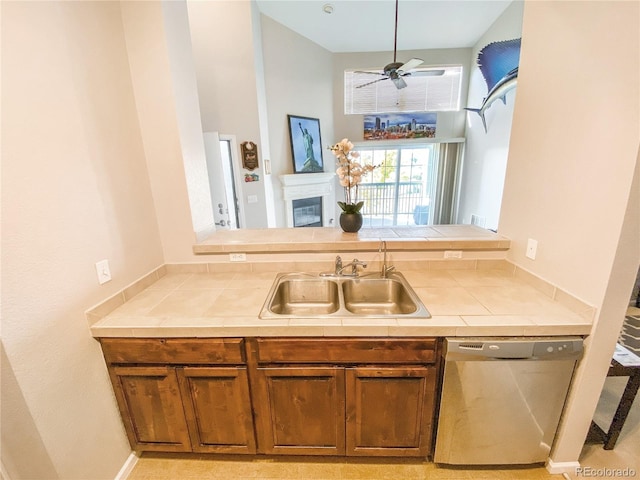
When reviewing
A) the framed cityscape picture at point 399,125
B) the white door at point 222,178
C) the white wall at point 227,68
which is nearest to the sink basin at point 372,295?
the white door at point 222,178

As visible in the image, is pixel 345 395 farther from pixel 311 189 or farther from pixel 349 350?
pixel 311 189

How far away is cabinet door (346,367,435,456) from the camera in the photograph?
1.25m

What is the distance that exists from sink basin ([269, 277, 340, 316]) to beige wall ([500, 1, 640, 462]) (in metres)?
Answer: 1.18

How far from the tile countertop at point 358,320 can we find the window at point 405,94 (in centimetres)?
503

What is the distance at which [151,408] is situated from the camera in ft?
4.45

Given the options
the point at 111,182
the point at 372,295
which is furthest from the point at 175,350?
the point at 372,295

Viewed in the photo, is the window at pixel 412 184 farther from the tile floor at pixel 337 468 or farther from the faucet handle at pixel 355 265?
the tile floor at pixel 337 468

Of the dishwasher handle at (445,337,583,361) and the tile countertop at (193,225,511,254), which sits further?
the tile countertop at (193,225,511,254)

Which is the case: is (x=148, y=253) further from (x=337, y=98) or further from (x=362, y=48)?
(x=362, y=48)

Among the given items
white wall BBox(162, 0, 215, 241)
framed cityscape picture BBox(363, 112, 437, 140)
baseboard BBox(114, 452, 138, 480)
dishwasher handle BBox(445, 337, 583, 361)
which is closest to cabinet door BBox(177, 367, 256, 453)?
baseboard BBox(114, 452, 138, 480)

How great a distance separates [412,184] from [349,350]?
5665 millimetres

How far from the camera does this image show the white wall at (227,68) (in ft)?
11.7

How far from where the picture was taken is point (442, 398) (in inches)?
49.4

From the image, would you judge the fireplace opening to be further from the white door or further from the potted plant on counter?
the potted plant on counter
